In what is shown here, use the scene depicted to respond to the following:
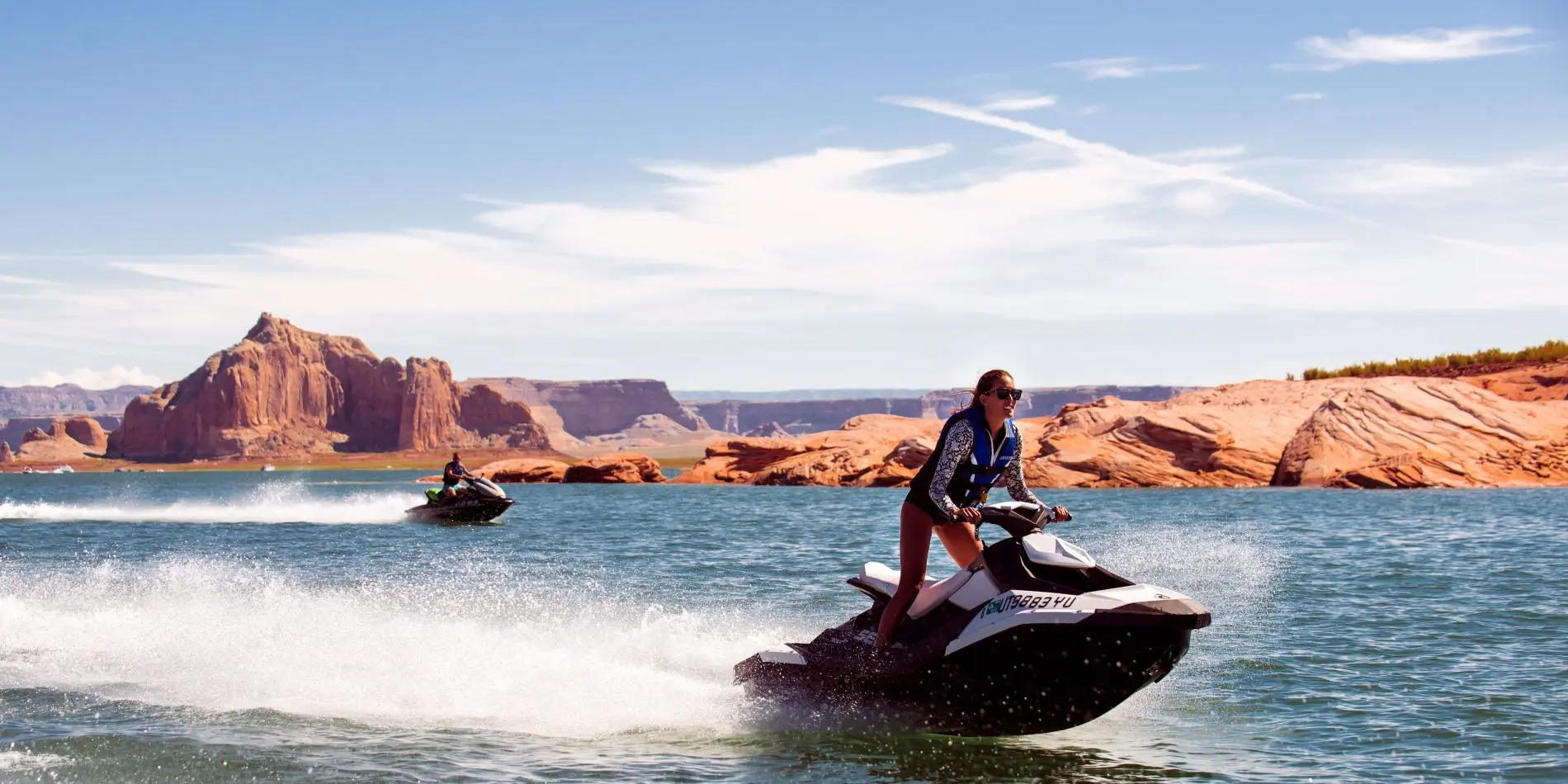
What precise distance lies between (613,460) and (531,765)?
8073cm

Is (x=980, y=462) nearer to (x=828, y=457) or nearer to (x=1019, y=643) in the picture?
(x=1019, y=643)

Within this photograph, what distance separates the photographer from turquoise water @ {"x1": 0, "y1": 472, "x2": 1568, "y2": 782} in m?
9.02

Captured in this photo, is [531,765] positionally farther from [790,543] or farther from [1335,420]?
[1335,420]

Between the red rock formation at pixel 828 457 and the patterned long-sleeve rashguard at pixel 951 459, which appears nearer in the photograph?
the patterned long-sleeve rashguard at pixel 951 459

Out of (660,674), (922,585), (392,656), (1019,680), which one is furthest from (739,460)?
(1019,680)

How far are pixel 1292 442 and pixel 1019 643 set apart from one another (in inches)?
1995

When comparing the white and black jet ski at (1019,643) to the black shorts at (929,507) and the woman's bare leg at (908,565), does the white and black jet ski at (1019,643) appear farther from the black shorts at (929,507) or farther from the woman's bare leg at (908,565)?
the black shorts at (929,507)

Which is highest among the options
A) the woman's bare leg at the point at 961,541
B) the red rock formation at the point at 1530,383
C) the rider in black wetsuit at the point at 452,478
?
the red rock formation at the point at 1530,383

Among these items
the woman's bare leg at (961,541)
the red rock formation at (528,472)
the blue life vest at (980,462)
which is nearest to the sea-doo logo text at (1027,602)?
the woman's bare leg at (961,541)

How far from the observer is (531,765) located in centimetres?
894

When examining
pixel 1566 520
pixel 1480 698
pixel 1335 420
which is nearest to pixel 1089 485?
pixel 1335 420

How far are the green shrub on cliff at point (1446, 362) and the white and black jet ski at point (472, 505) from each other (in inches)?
1960

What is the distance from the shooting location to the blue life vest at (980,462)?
29.6ft

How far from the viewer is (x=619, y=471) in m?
87.8
